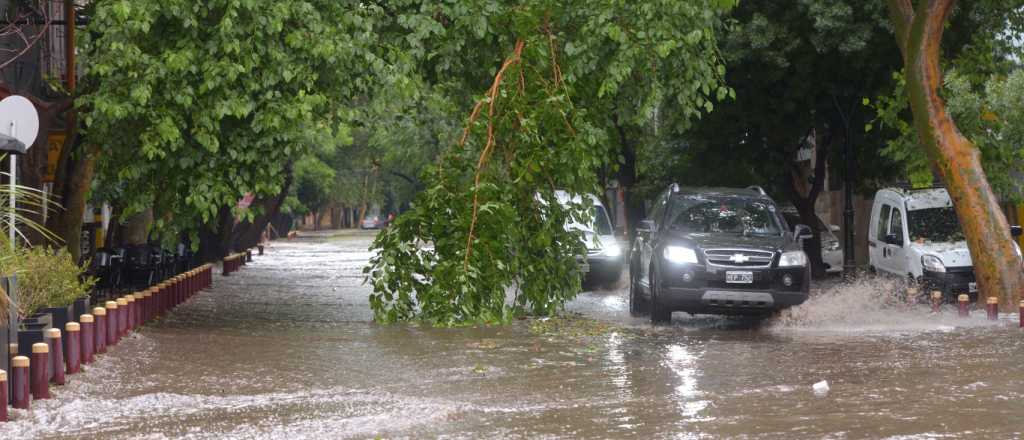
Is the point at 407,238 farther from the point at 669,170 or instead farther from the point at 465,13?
the point at 669,170

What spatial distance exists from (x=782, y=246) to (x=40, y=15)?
11282mm

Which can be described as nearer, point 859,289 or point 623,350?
point 623,350

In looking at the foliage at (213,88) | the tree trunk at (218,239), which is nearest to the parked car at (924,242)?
the foliage at (213,88)

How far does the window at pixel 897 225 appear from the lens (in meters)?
22.2

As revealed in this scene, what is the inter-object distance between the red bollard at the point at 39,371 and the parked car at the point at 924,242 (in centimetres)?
1345

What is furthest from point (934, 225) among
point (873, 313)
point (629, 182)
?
point (629, 182)

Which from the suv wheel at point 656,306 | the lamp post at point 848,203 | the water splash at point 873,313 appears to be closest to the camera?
the water splash at point 873,313

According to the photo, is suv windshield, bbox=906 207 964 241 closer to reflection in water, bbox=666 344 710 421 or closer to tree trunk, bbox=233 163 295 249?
reflection in water, bbox=666 344 710 421

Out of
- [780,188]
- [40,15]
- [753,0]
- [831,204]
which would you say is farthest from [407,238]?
[831,204]

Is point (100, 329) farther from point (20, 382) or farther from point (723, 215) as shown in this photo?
point (723, 215)

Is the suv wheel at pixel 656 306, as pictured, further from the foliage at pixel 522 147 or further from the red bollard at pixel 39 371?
the red bollard at pixel 39 371

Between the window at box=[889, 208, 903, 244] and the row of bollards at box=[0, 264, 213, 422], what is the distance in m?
11.3

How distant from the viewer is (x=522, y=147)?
17844 mm

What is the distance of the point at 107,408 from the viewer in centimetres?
1046
